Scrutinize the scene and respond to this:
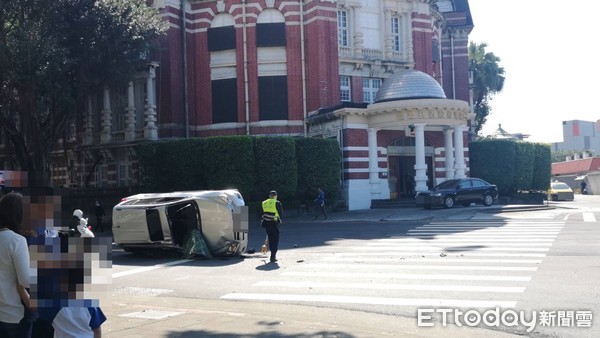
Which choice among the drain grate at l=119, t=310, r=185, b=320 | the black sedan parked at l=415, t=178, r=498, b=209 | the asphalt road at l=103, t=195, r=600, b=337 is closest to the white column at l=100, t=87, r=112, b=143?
the black sedan parked at l=415, t=178, r=498, b=209

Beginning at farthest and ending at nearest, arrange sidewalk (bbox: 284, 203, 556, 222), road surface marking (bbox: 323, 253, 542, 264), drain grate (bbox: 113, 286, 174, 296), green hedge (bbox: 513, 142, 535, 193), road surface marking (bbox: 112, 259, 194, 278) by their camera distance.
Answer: green hedge (bbox: 513, 142, 535, 193) < sidewalk (bbox: 284, 203, 556, 222) < road surface marking (bbox: 112, 259, 194, 278) < road surface marking (bbox: 323, 253, 542, 264) < drain grate (bbox: 113, 286, 174, 296)

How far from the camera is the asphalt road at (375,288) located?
752 cm

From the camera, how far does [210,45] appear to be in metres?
35.4

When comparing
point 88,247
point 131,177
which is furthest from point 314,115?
point 88,247

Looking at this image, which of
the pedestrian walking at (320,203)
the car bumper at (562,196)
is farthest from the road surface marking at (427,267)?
the car bumper at (562,196)

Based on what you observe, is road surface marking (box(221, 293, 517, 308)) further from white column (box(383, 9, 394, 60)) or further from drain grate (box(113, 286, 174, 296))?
white column (box(383, 9, 394, 60))

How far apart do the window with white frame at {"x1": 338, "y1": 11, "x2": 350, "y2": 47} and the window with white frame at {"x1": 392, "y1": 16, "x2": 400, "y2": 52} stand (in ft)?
10.6

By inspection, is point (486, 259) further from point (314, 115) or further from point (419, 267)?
point (314, 115)

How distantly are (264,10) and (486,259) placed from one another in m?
25.5

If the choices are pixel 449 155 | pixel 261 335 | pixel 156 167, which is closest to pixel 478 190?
pixel 449 155

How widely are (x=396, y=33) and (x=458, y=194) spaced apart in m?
12.7

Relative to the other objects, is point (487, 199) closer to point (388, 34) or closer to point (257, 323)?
point (388, 34)

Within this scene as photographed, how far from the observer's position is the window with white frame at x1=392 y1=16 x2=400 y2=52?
121 feet

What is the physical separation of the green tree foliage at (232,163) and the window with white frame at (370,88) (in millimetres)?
10531
